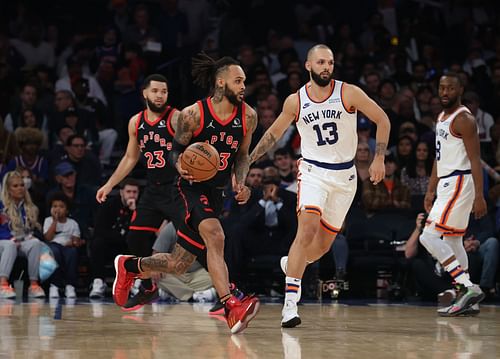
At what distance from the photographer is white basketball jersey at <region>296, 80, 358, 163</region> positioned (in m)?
7.12

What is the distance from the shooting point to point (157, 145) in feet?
26.1

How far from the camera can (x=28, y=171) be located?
36.1ft

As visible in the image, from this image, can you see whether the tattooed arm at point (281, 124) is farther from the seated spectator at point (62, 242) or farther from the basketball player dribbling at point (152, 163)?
the seated spectator at point (62, 242)

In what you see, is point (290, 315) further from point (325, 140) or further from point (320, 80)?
point (320, 80)

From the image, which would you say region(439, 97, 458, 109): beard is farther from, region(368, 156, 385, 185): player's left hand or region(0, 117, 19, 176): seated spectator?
region(0, 117, 19, 176): seated spectator

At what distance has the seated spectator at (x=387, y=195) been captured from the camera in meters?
10.8

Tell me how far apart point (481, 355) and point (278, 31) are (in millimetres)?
9865

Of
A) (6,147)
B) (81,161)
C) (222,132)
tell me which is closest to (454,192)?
(222,132)

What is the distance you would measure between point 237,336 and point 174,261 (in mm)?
1242

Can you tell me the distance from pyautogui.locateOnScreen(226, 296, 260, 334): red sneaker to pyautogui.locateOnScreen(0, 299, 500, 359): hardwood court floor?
0.07 metres

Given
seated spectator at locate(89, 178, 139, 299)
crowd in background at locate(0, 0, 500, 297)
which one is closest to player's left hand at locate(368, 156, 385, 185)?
crowd in background at locate(0, 0, 500, 297)

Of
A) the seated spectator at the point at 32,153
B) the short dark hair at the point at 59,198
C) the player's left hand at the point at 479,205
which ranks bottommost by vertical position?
the short dark hair at the point at 59,198

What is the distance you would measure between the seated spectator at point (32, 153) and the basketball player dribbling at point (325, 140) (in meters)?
4.75

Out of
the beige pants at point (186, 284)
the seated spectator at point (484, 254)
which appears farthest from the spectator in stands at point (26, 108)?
the seated spectator at point (484, 254)
